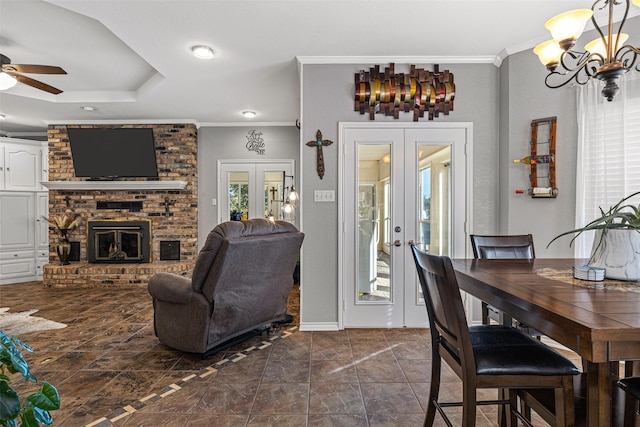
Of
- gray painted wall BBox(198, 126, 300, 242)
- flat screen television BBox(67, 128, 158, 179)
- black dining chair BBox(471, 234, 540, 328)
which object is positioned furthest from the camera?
gray painted wall BBox(198, 126, 300, 242)

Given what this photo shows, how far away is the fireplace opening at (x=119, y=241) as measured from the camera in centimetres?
531

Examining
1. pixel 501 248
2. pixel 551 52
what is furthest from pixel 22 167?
pixel 551 52

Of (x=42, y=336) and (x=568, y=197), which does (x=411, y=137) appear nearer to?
(x=568, y=197)

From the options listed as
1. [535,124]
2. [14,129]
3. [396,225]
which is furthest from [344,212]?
[14,129]

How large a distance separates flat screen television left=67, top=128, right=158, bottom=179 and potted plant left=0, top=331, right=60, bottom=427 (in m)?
4.97

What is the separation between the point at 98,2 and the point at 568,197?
3942mm

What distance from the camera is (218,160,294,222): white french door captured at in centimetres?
558

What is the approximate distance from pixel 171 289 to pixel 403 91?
270cm

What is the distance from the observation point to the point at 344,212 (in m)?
3.21

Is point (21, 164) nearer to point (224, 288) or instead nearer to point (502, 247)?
point (224, 288)

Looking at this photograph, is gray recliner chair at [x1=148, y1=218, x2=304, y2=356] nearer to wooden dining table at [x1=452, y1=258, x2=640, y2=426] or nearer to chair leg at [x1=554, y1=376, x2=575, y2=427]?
wooden dining table at [x1=452, y1=258, x2=640, y2=426]

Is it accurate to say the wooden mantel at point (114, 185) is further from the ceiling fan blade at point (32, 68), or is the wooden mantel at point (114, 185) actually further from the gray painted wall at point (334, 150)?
the gray painted wall at point (334, 150)

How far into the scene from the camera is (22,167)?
17.9ft

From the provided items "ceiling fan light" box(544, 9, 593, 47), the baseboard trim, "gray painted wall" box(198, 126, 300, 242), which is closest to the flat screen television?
"gray painted wall" box(198, 126, 300, 242)
